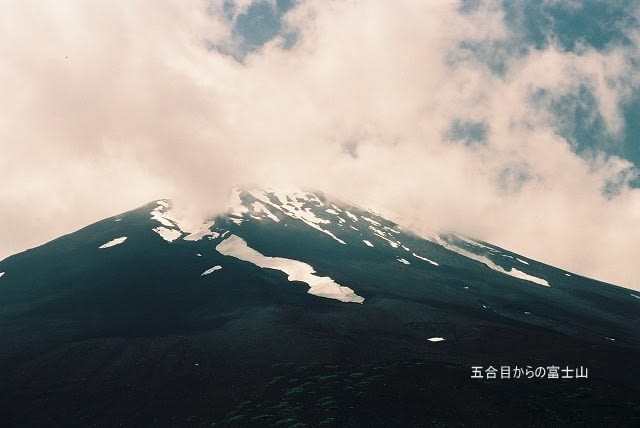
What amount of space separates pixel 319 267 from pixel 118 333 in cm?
4963

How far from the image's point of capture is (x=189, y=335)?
198ft

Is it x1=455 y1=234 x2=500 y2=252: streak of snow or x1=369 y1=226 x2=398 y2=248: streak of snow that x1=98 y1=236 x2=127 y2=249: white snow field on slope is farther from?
x1=455 y1=234 x2=500 y2=252: streak of snow

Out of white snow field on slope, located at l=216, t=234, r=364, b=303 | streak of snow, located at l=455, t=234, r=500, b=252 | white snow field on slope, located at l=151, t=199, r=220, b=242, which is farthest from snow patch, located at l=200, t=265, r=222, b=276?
streak of snow, located at l=455, t=234, r=500, b=252

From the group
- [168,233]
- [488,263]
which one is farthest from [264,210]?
[488,263]

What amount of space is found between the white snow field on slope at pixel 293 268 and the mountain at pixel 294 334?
61cm

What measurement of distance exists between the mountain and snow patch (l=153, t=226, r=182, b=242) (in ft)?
2.48

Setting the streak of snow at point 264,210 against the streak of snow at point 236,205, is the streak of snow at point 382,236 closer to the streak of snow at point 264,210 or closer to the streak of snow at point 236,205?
the streak of snow at point 264,210

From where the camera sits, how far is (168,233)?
123750 millimetres

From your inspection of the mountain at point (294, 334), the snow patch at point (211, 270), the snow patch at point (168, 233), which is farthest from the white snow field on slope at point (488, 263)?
the snow patch at point (168, 233)

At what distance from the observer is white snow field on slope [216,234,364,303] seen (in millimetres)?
86188

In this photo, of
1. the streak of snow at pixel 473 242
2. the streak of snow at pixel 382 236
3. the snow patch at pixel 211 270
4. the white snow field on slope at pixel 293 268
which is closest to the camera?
Answer: the white snow field on slope at pixel 293 268

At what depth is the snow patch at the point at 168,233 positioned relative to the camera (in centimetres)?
11936

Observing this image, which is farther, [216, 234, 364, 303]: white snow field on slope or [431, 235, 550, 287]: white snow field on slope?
[431, 235, 550, 287]: white snow field on slope

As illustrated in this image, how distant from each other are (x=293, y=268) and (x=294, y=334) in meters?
43.3
